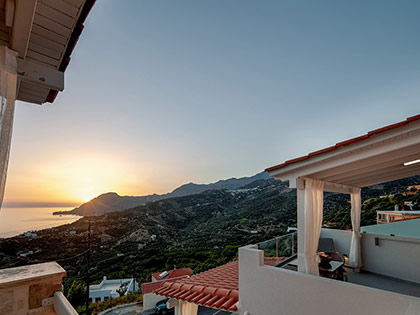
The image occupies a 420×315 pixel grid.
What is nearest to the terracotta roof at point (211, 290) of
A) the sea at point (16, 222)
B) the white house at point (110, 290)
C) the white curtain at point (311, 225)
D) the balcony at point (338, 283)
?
the balcony at point (338, 283)

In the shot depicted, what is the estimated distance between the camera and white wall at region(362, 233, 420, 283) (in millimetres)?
5125

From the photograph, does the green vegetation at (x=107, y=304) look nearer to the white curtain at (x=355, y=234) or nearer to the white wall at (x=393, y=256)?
the white curtain at (x=355, y=234)

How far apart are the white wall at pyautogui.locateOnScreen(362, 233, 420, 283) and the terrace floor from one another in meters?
0.19

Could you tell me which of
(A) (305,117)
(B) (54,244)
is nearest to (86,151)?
(A) (305,117)

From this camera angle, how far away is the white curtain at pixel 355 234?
591cm

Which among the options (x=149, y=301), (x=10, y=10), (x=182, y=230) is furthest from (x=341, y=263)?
(x=182, y=230)

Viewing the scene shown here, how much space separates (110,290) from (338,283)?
2269 cm

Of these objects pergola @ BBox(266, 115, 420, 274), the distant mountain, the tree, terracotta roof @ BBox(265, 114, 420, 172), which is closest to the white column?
pergola @ BBox(266, 115, 420, 274)

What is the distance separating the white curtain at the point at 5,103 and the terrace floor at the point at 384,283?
6545 mm

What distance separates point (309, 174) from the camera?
4.02 m

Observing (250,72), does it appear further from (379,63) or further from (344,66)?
(379,63)

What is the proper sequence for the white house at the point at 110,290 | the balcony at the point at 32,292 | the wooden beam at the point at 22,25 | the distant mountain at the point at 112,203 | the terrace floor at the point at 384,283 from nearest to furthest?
the wooden beam at the point at 22,25 → the balcony at the point at 32,292 → the terrace floor at the point at 384,283 → the white house at the point at 110,290 → the distant mountain at the point at 112,203

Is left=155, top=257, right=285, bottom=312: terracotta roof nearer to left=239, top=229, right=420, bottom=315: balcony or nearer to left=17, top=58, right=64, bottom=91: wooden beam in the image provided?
left=239, top=229, right=420, bottom=315: balcony

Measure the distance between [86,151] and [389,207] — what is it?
21.0 metres
